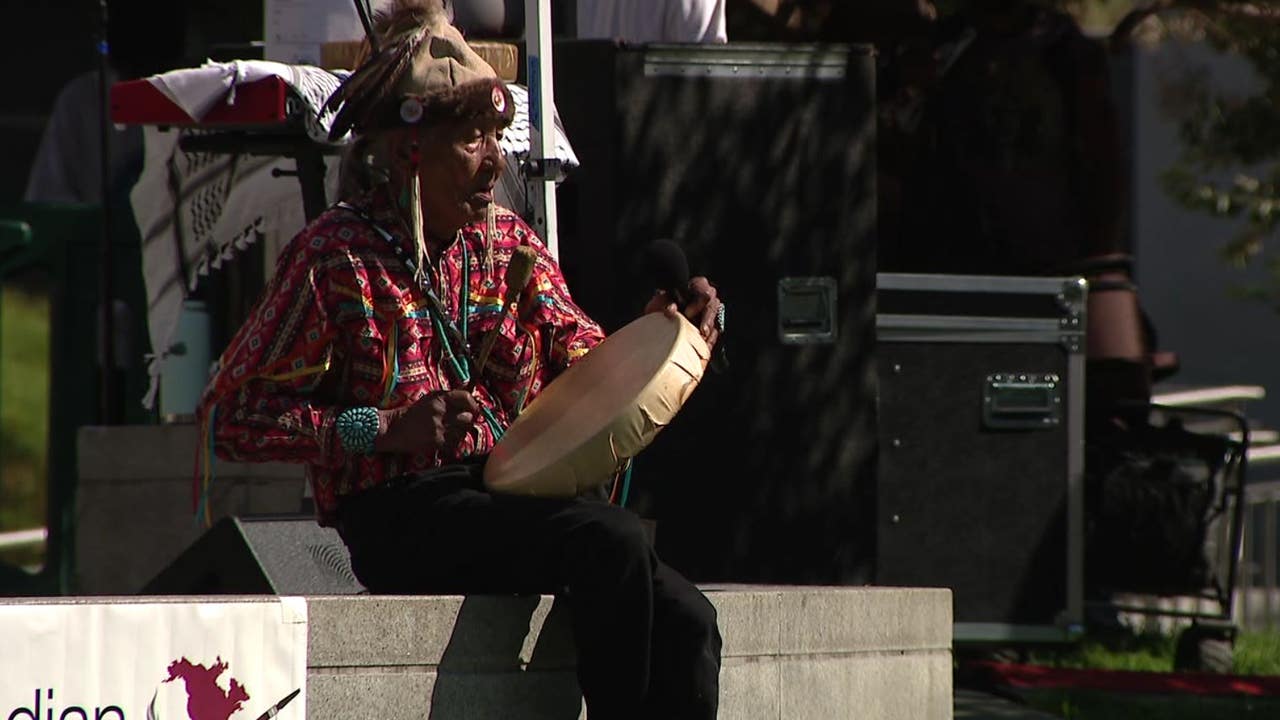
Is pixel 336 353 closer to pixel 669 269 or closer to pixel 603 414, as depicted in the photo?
pixel 603 414

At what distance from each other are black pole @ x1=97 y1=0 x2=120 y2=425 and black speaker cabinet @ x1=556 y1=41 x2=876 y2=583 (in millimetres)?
1750

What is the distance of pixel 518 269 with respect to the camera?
14.1ft

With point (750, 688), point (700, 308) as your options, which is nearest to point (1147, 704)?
point (750, 688)

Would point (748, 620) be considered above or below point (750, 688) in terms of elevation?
above

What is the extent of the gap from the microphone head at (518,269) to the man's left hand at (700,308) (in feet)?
0.79

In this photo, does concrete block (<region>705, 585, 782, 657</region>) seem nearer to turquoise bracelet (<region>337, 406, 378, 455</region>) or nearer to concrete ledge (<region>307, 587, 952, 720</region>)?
concrete ledge (<region>307, 587, 952, 720</region>)

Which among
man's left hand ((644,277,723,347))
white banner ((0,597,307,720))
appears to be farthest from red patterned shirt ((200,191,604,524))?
white banner ((0,597,307,720))

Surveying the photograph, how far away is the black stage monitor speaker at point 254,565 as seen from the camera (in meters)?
5.08

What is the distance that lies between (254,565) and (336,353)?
98cm

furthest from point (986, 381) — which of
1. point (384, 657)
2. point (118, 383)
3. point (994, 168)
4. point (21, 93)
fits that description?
point (21, 93)

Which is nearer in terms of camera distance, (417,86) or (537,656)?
(537,656)

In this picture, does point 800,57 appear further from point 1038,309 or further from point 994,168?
point 994,168

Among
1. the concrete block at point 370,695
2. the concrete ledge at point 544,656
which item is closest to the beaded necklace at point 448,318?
the concrete ledge at point 544,656

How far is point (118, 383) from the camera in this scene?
745 cm
